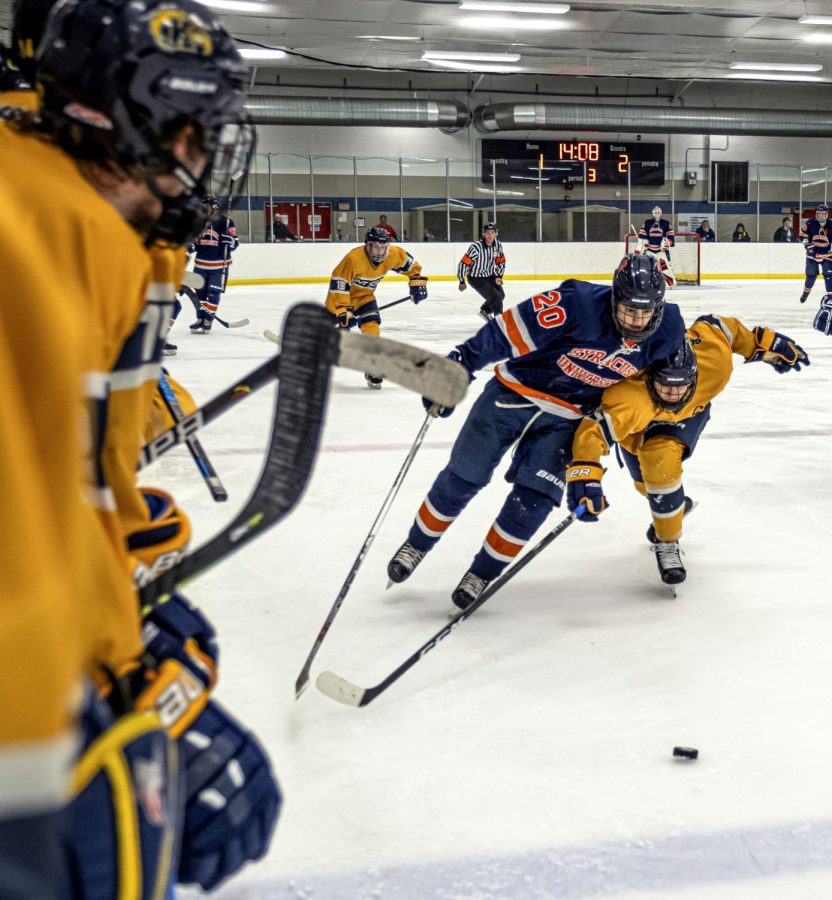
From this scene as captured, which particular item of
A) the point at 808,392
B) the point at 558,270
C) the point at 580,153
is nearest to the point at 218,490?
the point at 808,392

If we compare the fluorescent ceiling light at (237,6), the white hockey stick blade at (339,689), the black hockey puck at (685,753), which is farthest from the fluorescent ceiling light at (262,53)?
the black hockey puck at (685,753)

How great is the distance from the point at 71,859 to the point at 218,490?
9.33 feet

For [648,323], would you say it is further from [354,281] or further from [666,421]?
[354,281]

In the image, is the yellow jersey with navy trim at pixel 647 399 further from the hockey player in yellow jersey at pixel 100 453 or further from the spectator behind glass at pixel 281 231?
the spectator behind glass at pixel 281 231

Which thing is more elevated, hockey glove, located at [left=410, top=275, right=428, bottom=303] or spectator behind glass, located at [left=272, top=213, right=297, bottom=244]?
spectator behind glass, located at [left=272, top=213, right=297, bottom=244]

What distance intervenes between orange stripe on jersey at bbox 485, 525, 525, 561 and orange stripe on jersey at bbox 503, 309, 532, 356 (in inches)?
17.7

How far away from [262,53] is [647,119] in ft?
21.5

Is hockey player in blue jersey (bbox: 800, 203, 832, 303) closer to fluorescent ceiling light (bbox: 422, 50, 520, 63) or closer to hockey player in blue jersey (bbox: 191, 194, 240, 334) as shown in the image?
fluorescent ceiling light (bbox: 422, 50, 520, 63)

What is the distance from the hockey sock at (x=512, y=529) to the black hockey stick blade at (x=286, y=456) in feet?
5.86

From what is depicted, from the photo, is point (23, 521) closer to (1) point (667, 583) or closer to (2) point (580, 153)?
(1) point (667, 583)

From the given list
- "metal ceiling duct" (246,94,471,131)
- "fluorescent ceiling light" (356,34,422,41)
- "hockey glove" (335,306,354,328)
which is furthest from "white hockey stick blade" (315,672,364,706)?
"metal ceiling duct" (246,94,471,131)

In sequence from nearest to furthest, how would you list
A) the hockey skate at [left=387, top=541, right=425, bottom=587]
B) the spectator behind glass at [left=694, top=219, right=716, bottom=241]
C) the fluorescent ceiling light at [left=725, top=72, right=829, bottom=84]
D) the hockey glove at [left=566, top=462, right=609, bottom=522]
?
the hockey glove at [left=566, top=462, right=609, bottom=522], the hockey skate at [left=387, top=541, right=425, bottom=587], the spectator behind glass at [left=694, top=219, right=716, bottom=241], the fluorescent ceiling light at [left=725, top=72, right=829, bottom=84]

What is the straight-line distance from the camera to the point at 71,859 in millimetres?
605

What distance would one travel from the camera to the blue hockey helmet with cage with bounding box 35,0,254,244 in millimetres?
729
